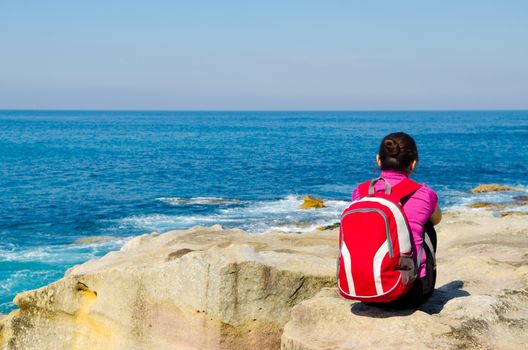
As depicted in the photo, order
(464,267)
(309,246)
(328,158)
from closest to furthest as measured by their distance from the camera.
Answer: (464,267)
(309,246)
(328,158)

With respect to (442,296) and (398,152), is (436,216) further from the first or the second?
(442,296)

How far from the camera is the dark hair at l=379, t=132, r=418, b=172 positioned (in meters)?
6.15

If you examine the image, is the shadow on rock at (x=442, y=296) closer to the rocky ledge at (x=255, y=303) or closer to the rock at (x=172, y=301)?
the rocky ledge at (x=255, y=303)

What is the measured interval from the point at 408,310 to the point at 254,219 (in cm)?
2541

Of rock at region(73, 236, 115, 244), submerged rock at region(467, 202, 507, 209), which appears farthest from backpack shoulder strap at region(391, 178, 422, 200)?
submerged rock at region(467, 202, 507, 209)

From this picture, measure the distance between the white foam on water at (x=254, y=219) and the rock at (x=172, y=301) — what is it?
18.6 meters

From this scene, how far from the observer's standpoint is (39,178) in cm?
5112

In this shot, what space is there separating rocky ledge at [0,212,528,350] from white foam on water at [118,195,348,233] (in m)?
18.0

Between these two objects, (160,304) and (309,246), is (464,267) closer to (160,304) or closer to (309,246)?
(309,246)

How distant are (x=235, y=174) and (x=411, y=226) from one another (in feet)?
158

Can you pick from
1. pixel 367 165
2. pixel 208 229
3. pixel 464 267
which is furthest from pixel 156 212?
pixel 367 165

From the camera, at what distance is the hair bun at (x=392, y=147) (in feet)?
20.2

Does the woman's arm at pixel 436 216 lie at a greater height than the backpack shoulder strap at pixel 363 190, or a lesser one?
lesser

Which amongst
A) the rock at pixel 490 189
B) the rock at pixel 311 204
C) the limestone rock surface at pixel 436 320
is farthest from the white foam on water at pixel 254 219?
the limestone rock surface at pixel 436 320
